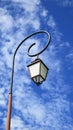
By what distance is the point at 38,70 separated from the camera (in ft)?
43.4

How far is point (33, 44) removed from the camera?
15039 millimetres

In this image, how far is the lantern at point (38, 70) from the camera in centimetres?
1322

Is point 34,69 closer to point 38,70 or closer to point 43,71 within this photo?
point 38,70

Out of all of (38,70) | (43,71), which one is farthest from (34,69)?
(43,71)

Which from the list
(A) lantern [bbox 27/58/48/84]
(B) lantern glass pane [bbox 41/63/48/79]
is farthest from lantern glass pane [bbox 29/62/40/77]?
(B) lantern glass pane [bbox 41/63/48/79]

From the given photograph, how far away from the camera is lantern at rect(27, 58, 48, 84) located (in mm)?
13219

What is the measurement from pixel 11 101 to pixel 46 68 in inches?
62.4

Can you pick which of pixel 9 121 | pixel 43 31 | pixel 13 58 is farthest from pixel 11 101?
pixel 43 31

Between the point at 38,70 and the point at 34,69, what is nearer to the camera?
the point at 38,70

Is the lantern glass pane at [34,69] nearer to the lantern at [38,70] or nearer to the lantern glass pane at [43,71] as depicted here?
the lantern at [38,70]

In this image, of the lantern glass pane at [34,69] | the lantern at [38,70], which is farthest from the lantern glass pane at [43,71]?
the lantern glass pane at [34,69]

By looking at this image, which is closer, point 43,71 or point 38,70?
point 38,70

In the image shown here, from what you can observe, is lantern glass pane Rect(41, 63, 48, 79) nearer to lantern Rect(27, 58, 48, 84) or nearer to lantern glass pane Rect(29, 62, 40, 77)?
lantern Rect(27, 58, 48, 84)

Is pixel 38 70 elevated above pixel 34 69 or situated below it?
below
